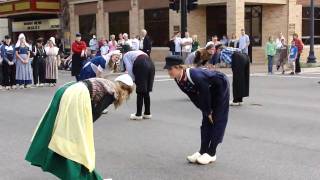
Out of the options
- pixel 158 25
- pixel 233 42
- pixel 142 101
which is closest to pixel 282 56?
pixel 233 42

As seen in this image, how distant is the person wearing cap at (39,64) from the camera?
17828 mm

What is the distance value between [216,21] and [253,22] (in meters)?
1.98

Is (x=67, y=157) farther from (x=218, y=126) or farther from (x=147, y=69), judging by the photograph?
(x=147, y=69)

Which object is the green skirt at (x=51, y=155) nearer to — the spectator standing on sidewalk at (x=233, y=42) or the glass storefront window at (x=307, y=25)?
the spectator standing on sidewalk at (x=233, y=42)

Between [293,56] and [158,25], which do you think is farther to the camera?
[158,25]

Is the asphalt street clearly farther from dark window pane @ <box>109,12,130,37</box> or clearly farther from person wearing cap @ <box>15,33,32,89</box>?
dark window pane @ <box>109,12,130,37</box>

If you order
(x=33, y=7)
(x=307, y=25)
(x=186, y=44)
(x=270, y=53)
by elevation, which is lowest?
(x=270, y=53)

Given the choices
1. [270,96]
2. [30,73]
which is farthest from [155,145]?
[30,73]

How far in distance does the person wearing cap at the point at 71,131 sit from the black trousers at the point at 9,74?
12883mm

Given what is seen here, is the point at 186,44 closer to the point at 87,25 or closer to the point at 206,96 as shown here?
the point at 87,25

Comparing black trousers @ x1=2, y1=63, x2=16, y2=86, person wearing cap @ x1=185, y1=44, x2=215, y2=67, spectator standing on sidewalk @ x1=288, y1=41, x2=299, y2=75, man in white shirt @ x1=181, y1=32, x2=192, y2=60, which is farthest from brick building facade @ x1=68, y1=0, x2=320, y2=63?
person wearing cap @ x1=185, y1=44, x2=215, y2=67

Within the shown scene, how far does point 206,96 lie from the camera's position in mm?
6152

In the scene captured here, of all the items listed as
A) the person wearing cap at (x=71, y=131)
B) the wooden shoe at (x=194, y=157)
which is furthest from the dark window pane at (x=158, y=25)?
the person wearing cap at (x=71, y=131)

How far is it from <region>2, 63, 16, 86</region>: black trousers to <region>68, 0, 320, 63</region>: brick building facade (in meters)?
12.8
